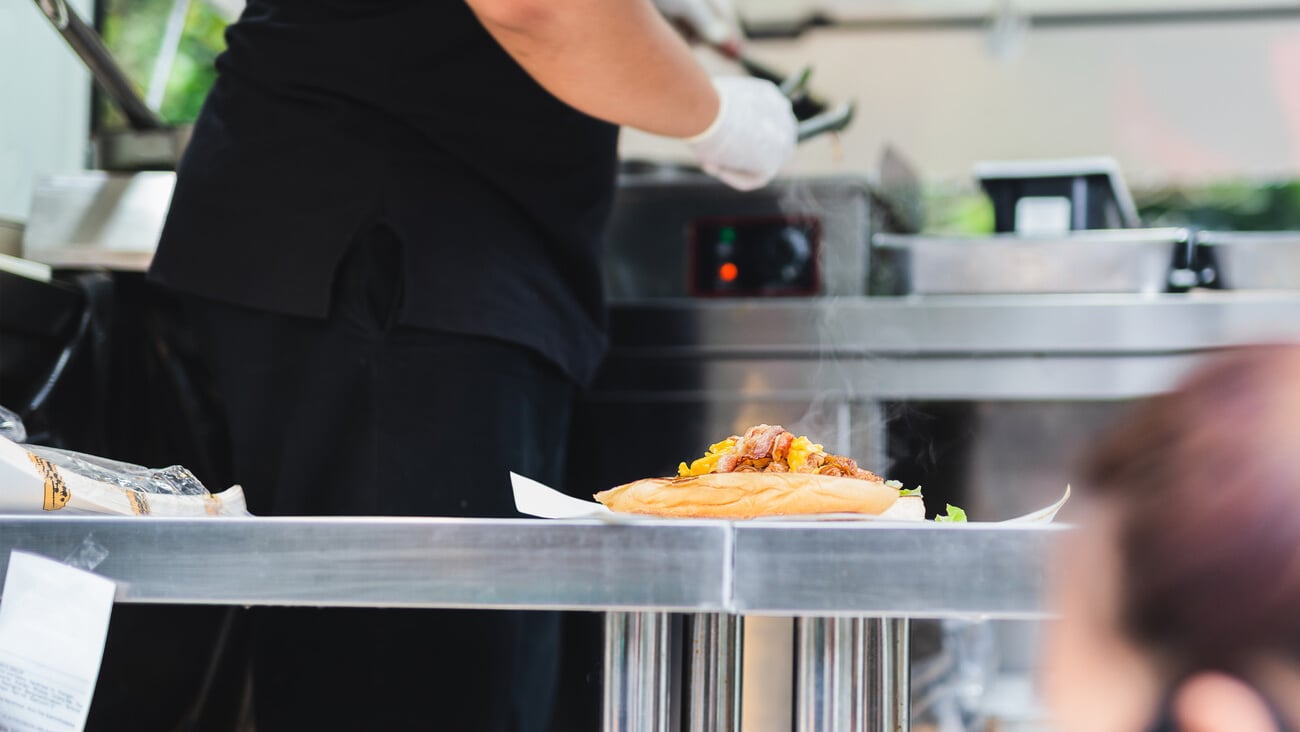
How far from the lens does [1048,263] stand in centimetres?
201

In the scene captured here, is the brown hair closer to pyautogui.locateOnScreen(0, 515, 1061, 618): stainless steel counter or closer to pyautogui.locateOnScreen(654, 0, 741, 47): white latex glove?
pyautogui.locateOnScreen(0, 515, 1061, 618): stainless steel counter

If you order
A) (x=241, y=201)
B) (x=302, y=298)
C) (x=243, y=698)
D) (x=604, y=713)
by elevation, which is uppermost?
(x=241, y=201)

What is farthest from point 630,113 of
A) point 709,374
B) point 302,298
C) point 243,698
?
point 243,698

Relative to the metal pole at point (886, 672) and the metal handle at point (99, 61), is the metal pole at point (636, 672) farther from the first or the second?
the metal handle at point (99, 61)

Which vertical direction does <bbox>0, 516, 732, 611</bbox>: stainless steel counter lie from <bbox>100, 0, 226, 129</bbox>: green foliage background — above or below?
below

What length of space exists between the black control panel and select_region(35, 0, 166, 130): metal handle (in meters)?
0.96

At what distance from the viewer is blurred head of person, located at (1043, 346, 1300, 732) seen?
0.38 m

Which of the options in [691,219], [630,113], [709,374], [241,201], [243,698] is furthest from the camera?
[691,219]

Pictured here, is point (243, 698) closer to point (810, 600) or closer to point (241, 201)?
point (241, 201)

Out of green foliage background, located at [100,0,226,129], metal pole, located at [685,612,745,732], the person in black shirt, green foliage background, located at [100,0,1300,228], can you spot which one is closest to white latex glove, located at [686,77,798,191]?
the person in black shirt

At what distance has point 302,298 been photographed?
1.26m

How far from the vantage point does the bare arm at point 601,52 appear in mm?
1109

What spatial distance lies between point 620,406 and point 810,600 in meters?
1.42

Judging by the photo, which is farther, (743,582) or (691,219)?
(691,219)
